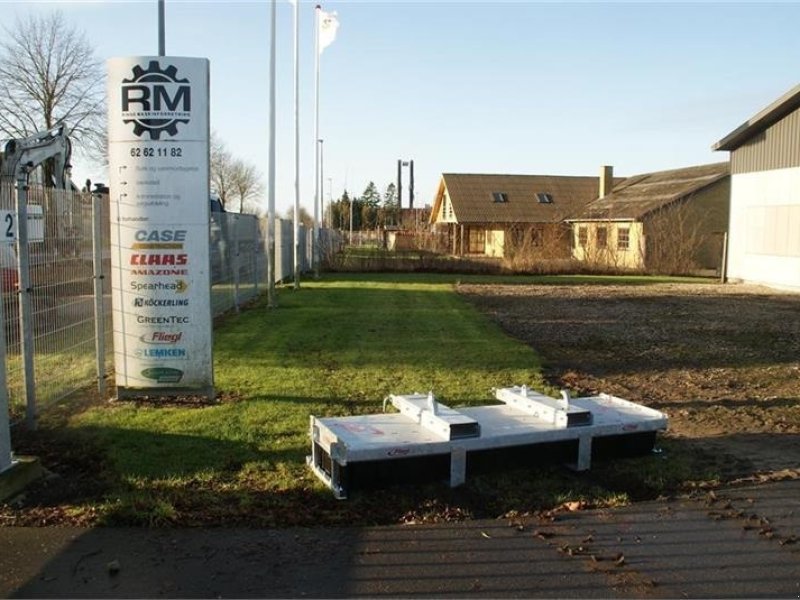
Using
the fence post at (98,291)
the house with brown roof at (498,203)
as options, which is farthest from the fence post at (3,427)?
the house with brown roof at (498,203)

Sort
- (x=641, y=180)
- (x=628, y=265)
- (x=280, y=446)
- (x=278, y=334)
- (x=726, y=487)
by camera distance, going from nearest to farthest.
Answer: (x=726, y=487), (x=280, y=446), (x=278, y=334), (x=628, y=265), (x=641, y=180)

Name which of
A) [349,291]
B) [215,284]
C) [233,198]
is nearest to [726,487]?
[215,284]

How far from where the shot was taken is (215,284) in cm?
1486

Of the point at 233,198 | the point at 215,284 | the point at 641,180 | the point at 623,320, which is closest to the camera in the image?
the point at 215,284

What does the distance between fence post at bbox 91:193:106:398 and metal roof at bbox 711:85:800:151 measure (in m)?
23.2

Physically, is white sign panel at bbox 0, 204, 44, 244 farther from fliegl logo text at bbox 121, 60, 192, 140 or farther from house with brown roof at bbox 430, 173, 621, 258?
house with brown roof at bbox 430, 173, 621, 258

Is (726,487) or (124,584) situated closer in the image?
(124,584)

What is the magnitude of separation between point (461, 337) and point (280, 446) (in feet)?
24.0

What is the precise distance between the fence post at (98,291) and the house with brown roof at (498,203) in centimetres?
4290

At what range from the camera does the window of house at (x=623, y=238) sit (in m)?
40.6

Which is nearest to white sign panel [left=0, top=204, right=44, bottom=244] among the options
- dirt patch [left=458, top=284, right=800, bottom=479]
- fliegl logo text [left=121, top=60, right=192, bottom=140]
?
fliegl logo text [left=121, top=60, right=192, bottom=140]

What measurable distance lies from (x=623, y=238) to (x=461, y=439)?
123ft

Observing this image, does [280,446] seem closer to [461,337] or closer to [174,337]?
[174,337]

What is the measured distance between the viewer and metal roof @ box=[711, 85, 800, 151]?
2522 cm
